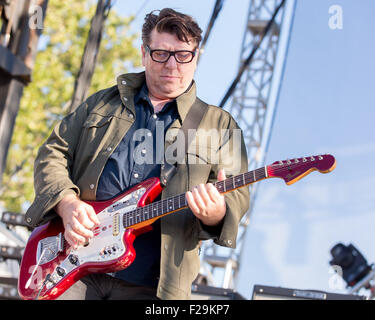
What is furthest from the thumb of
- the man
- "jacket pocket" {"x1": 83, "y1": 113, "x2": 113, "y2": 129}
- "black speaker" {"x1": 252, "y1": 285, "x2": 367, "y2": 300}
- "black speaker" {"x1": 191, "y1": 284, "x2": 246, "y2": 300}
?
"black speaker" {"x1": 191, "y1": 284, "x2": 246, "y2": 300}

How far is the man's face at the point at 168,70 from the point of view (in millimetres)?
2338

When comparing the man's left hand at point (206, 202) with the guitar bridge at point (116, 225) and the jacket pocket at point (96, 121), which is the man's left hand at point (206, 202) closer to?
the guitar bridge at point (116, 225)

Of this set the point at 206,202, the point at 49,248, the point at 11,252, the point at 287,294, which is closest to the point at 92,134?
the point at 49,248

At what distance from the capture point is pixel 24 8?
5.06 m

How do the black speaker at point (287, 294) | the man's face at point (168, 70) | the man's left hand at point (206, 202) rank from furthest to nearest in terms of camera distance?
the black speaker at point (287, 294)
the man's face at point (168, 70)
the man's left hand at point (206, 202)

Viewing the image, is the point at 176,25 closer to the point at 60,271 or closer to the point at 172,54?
the point at 172,54

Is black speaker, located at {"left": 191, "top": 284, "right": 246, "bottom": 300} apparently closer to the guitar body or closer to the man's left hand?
the guitar body

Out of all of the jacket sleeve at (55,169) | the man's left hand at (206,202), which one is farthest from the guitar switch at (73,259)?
the man's left hand at (206,202)

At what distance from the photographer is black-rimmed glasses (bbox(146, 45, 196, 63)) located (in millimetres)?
2326

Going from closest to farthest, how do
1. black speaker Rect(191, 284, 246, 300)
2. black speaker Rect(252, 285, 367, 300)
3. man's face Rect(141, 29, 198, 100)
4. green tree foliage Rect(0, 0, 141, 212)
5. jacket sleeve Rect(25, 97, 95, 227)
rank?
jacket sleeve Rect(25, 97, 95, 227), man's face Rect(141, 29, 198, 100), black speaker Rect(252, 285, 367, 300), black speaker Rect(191, 284, 246, 300), green tree foliage Rect(0, 0, 141, 212)

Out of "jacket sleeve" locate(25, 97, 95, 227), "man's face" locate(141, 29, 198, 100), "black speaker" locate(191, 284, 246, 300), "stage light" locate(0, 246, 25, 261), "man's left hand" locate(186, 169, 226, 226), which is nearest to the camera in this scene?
"man's left hand" locate(186, 169, 226, 226)

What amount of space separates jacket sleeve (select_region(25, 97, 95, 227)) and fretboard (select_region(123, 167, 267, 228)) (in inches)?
11.0

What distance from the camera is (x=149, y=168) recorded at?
2.29 m

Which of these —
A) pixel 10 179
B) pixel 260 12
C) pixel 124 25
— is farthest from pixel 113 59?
pixel 260 12
